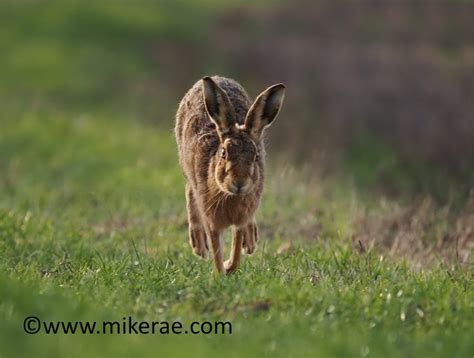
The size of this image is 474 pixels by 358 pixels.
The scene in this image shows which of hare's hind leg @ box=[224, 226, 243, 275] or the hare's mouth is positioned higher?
the hare's mouth

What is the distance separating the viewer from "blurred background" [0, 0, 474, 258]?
16.6 metres

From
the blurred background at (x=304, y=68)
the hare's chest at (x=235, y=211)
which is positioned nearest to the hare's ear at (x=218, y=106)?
the hare's chest at (x=235, y=211)

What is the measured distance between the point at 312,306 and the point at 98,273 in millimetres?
1892

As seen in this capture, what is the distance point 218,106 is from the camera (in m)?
8.64

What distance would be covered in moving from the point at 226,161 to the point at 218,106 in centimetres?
59

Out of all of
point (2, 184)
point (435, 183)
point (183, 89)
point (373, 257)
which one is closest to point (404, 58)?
point (183, 89)

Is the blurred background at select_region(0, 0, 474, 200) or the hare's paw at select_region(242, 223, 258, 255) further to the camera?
the blurred background at select_region(0, 0, 474, 200)

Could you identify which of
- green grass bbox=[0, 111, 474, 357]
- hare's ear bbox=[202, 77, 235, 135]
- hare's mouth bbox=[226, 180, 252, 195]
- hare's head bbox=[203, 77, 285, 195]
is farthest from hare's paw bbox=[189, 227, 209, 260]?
hare's mouth bbox=[226, 180, 252, 195]

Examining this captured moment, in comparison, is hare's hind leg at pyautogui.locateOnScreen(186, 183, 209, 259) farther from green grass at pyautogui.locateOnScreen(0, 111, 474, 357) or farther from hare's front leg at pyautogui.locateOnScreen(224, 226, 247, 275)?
hare's front leg at pyautogui.locateOnScreen(224, 226, 247, 275)

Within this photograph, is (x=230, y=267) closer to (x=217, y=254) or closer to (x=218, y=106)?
(x=217, y=254)

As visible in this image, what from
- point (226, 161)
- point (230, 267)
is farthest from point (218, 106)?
point (230, 267)

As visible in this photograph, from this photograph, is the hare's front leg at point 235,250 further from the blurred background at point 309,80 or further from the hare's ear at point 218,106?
the blurred background at point 309,80

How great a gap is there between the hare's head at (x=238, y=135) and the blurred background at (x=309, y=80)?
9.18 ft

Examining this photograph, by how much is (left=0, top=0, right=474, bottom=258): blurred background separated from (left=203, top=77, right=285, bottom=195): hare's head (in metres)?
2.80
